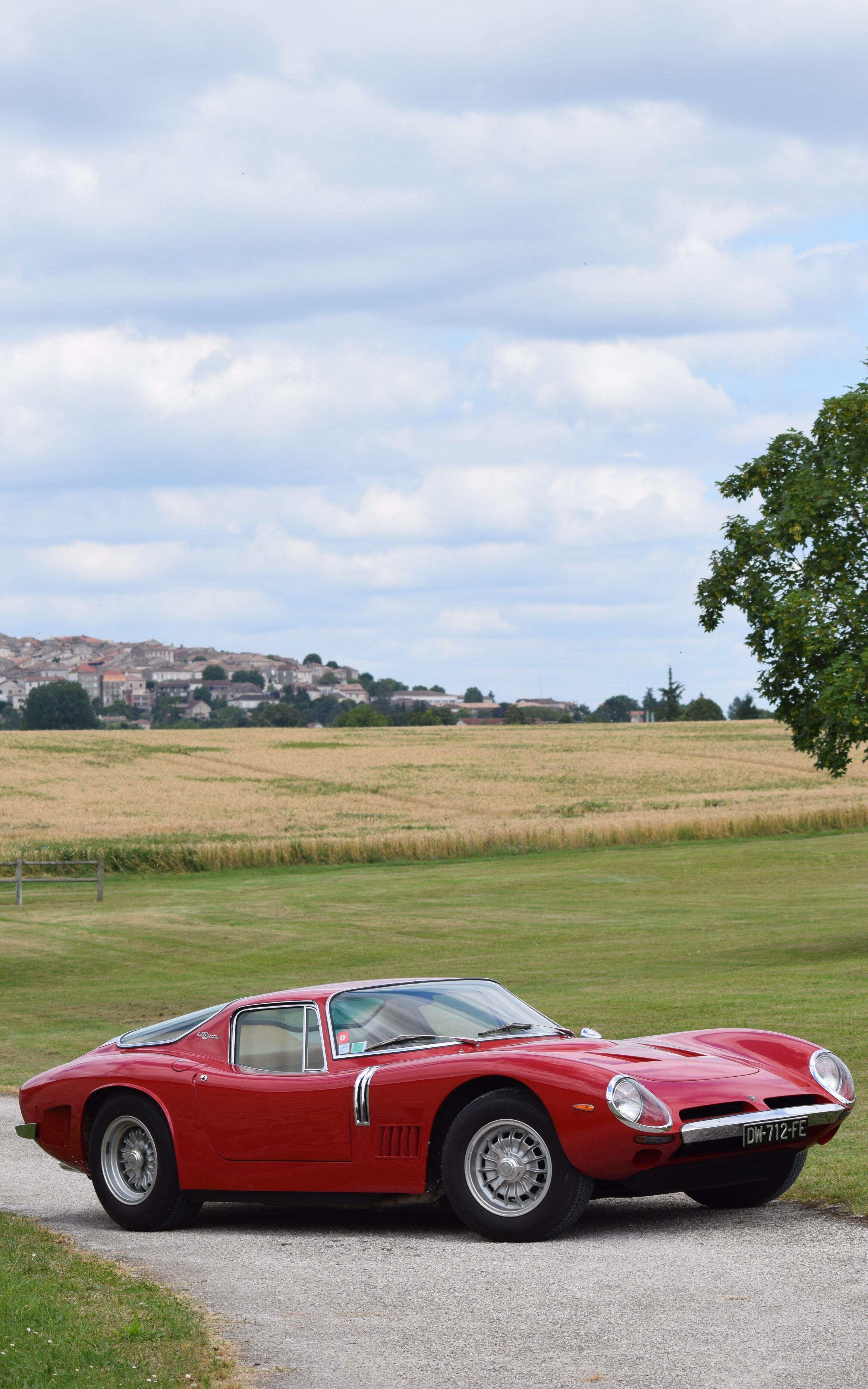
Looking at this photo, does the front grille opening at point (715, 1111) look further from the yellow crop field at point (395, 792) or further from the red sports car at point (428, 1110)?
the yellow crop field at point (395, 792)

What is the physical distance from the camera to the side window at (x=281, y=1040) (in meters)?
8.95

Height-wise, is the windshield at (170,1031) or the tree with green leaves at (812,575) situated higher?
the tree with green leaves at (812,575)

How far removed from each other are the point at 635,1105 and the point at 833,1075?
1575 millimetres

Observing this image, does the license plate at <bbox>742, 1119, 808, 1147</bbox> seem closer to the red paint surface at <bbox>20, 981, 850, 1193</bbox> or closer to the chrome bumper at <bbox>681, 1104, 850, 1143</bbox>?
the chrome bumper at <bbox>681, 1104, 850, 1143</bbox>

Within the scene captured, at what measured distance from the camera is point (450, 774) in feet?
256

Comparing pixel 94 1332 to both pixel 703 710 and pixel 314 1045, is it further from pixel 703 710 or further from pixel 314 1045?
pixel 703 710

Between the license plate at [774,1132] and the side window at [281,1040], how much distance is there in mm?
2381

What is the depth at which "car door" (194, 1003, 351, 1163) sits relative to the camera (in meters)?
8.62

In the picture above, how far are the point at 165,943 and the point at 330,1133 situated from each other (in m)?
24.4

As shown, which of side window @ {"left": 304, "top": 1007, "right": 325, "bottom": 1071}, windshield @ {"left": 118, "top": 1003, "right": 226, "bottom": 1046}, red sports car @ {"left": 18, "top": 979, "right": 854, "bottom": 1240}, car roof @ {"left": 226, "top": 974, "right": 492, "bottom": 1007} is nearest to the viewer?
red sports car @ {"left": 18, "top": 979, "right": 854, "bottom": 1240}

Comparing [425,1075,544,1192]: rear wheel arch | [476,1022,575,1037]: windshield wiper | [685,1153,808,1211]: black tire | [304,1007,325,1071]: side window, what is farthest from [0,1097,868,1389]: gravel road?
[476,1022,575,1037]: windshield wiper

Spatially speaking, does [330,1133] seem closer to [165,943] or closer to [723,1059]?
[723,1059]

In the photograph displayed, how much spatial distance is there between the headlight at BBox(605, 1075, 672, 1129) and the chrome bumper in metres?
0.13

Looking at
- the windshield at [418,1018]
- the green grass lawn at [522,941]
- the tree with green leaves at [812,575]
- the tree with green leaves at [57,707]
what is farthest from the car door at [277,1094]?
the tree with green leaves at [57,707]
